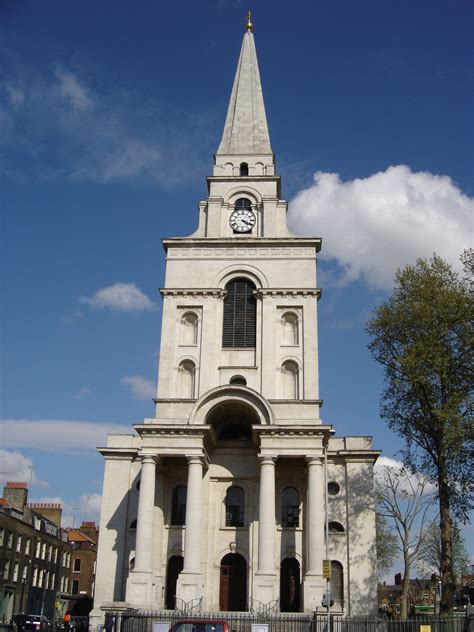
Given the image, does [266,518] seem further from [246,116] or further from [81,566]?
[81,566]

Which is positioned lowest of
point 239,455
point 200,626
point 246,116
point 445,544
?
point 200,626

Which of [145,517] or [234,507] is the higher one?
[234,507]

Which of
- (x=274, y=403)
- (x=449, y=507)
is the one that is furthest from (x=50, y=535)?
(x=449, y=507)

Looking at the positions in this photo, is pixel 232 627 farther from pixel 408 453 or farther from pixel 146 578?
pixel 408 453

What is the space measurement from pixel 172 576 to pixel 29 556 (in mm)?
22775

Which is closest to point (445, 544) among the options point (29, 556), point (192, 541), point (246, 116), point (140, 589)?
point (192, 541)

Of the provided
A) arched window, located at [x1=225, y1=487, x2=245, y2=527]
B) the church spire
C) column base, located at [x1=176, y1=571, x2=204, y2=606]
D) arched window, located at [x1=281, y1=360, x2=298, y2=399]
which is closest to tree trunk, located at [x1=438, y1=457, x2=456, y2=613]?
arched window, located at [x1=281, y1=360, x2=298, y2=399]

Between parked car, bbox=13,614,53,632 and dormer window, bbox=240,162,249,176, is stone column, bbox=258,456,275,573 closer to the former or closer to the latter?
parked car, bbox=13,614,53,632

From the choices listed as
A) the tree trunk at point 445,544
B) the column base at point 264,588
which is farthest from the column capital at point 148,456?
the tree trunk at point 445,544

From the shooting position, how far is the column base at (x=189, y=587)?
108ft

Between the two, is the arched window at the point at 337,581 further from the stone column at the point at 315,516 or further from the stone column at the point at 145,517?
the stone column at the point at 145,517

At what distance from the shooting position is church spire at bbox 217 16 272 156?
48.1 m

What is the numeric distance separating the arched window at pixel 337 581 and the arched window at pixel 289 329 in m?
12.8

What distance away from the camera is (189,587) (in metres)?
33.3
